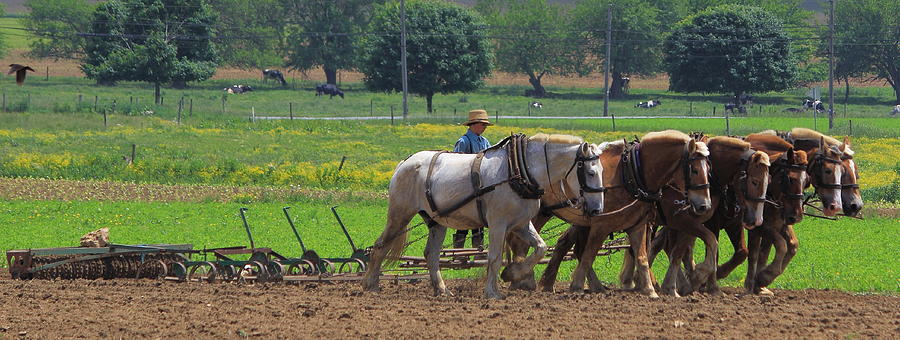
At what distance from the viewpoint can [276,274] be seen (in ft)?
45.1

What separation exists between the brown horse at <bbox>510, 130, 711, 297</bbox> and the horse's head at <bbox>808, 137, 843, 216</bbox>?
1.75m

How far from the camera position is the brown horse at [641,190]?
1238cm

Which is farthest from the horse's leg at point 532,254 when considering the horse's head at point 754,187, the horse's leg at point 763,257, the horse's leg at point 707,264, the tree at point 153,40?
the tree at point 153,40

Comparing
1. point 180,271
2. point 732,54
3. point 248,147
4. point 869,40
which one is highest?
point 869,40

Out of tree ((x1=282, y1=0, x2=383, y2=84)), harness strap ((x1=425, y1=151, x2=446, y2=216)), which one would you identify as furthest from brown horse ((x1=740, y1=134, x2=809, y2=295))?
tree ((x1=282, y1=0, x2=383, y2=84))

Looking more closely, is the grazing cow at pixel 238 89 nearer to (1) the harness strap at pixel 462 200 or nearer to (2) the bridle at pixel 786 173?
(1) the harness strap at pixel 462 200

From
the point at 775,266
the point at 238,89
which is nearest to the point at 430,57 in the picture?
the point at 238,89

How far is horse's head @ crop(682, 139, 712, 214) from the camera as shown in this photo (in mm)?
12258

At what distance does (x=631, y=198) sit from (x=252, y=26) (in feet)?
368

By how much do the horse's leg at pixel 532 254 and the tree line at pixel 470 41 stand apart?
164 ft

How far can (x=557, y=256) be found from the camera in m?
13.7

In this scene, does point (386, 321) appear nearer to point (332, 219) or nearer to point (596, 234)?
point (596, 234)

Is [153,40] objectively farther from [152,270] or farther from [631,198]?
[631,198]

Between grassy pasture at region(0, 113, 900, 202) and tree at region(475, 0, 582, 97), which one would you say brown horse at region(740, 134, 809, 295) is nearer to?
grassy pasture at region(0, 113, 900, 202)
